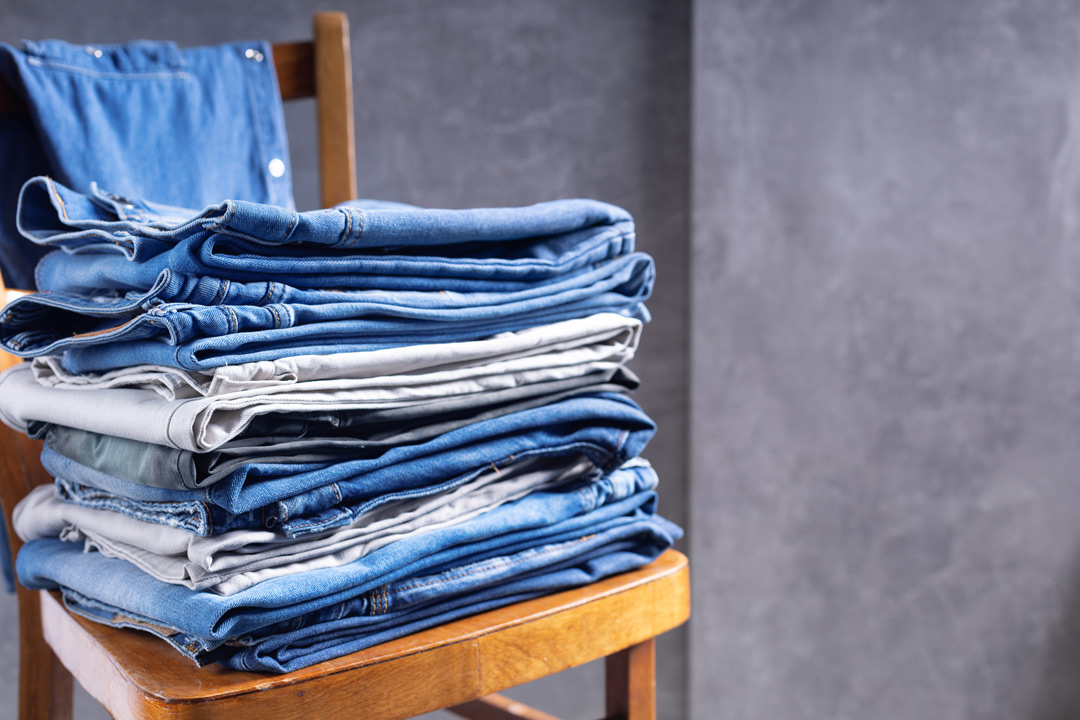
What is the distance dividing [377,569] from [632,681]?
266 millimetres

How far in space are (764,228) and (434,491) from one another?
111 centimetres

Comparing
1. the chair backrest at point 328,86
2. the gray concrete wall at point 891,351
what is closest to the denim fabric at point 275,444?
the chair backrest at point 328,86

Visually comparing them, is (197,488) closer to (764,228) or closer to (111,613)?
(111,613)

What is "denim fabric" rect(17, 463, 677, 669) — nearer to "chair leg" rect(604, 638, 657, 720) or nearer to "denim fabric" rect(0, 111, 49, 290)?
"chair leg" rect(604, 638, 657, 720)

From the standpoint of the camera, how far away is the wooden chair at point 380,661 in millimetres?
466

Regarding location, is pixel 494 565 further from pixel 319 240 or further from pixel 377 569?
pixel 319 240

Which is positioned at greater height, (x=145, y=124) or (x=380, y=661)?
(x=145, y=124)

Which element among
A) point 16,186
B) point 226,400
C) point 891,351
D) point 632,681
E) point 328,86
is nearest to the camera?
point 226,400

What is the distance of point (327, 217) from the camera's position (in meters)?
0.50

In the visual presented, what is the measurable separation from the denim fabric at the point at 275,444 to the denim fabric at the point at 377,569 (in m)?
0.06

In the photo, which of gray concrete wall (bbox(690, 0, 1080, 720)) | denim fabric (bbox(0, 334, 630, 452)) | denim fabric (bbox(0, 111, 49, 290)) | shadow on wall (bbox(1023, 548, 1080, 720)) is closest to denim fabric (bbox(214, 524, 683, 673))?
denim fabric (bbox(0, 334, 630, 452))

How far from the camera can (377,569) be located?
1.65 ft

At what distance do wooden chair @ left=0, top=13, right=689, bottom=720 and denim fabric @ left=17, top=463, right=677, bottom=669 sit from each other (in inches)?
0.8

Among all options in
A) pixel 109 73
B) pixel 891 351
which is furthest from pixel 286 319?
pixel 891 351
